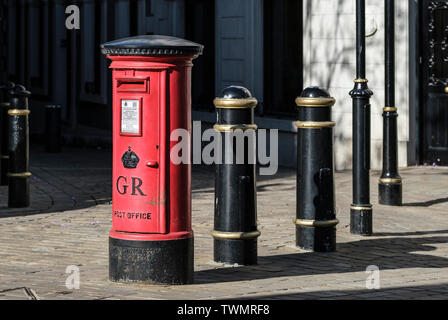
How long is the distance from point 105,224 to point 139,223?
10.0ft

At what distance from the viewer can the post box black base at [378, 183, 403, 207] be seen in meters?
11.8

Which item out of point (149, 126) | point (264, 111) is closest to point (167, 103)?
point (149, 126)

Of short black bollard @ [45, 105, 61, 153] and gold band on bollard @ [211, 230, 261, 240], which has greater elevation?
short black bollard @ [45, 105, 61, 153]

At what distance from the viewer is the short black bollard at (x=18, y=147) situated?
37.7ft

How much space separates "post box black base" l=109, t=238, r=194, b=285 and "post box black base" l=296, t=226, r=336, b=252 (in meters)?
1.66

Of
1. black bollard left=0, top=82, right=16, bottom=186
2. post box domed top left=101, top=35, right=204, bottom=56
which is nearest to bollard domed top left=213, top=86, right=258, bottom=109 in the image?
post box domed top left=101, top=35, right=204, bottom=56

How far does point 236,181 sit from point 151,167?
0.93 meters

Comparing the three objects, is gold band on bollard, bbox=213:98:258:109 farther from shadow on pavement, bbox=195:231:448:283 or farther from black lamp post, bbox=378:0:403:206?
black lamp post, bbox=378:0:403:206

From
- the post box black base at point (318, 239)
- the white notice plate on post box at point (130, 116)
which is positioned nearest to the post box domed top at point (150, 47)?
the white notice plate on post box at point (130, 116)

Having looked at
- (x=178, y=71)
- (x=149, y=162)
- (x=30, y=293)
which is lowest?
(x=30, y=293)

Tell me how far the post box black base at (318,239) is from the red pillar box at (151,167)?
164 centimetres

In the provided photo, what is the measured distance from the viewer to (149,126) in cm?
756

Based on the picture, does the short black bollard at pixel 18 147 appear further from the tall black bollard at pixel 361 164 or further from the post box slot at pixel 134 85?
the post box slot at pixel 134 85

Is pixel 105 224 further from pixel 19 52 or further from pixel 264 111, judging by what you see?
pixel 19 52
